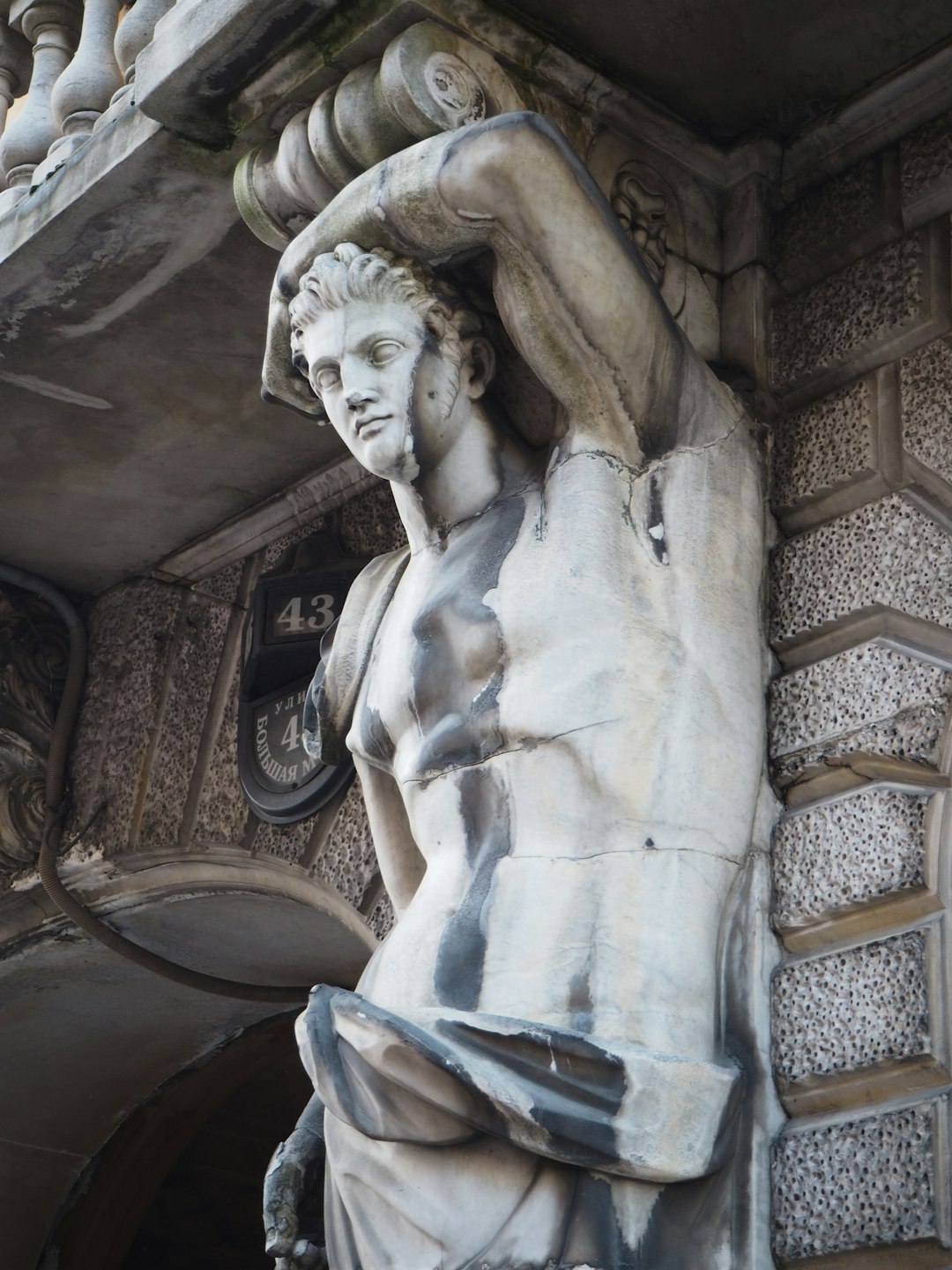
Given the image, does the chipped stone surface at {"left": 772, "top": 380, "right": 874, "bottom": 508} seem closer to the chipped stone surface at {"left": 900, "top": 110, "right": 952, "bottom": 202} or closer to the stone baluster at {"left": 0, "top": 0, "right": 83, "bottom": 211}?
the chipped stone surface at {"left": 900, "top": 110, "right": 952, "bottom": 202}

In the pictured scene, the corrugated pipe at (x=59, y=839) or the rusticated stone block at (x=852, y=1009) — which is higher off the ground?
the corrugated pipe at (x=59, y=839)

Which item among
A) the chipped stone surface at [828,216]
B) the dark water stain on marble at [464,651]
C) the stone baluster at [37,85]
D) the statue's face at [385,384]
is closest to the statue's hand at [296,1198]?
the dark water stain on marble at [464,651]

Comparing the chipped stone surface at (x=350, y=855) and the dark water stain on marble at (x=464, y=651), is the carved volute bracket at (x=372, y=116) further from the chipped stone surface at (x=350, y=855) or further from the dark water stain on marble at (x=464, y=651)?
the chipped stone surface at (x=350, y=855)

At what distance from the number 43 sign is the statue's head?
1009mm

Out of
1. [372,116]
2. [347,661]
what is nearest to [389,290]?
[372,116]

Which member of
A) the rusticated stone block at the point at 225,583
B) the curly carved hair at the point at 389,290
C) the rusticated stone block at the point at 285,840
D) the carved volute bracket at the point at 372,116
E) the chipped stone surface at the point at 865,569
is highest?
the carved volute bracket at the point at 372,116

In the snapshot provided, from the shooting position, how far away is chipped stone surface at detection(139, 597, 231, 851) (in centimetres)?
377

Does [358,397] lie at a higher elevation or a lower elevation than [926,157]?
lower

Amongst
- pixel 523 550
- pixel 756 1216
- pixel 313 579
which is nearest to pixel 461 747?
pixel 523 550

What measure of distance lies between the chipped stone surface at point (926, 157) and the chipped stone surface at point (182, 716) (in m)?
1.74

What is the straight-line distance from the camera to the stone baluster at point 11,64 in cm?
365

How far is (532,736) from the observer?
232 centimetres

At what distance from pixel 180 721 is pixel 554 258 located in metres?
1.74

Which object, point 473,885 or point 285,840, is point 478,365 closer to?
point 473,885
